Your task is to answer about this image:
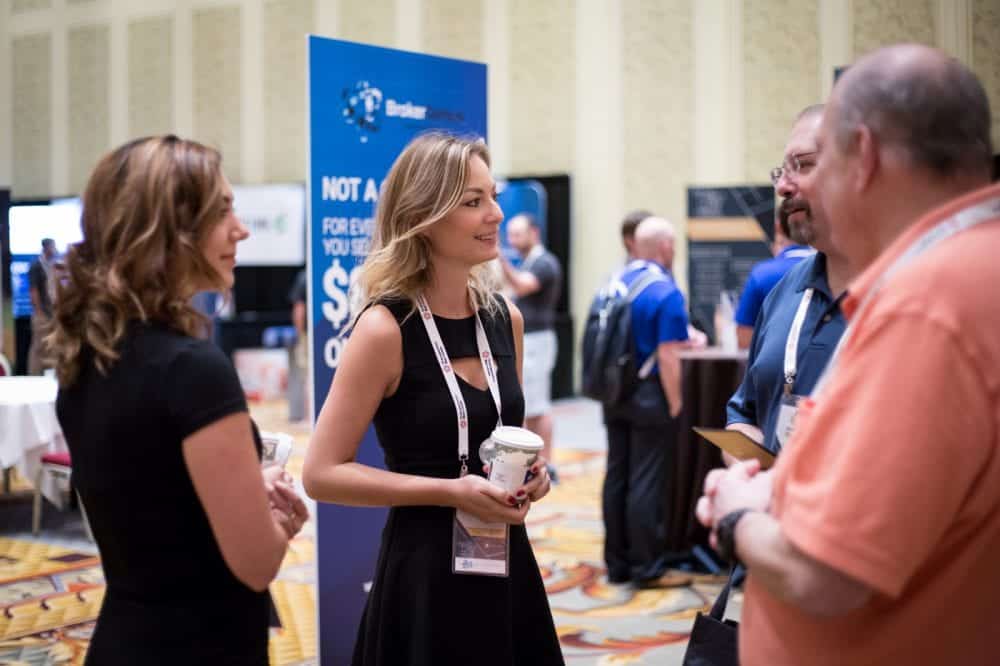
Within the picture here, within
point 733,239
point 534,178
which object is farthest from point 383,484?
point 534,178

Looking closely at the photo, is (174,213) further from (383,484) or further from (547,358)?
(547,358)

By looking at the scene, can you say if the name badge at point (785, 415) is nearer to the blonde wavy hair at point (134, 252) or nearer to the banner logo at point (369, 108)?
the blonde wavy hair at point (134, 252)

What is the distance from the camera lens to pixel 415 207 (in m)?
2.23

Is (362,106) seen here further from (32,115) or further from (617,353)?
(32,115)

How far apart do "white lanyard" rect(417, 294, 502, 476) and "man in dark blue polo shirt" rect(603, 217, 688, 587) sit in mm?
3010

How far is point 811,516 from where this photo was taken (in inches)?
44.1

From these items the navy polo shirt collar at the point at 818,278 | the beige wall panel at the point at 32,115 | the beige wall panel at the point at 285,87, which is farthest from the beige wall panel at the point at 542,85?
the navy polo shirt collar at the point at 818,278

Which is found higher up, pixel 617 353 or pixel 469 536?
pixel 617 353

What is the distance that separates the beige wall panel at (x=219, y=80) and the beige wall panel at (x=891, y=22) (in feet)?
24.1

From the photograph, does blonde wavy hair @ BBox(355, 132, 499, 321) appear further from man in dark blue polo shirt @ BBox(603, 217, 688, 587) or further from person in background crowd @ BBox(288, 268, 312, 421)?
person in background crowd @ BBox(288, 268, 312, 421)

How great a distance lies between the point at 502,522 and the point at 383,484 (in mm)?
241

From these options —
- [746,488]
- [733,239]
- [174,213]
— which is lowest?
[746,488]

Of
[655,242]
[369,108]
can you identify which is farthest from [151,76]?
[369,108]

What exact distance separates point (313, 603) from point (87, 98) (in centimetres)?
1034
